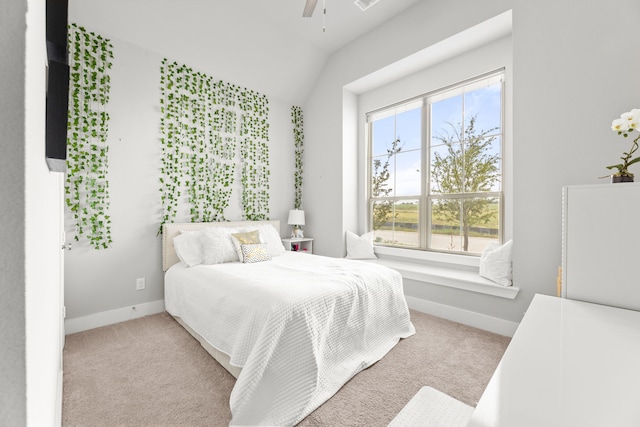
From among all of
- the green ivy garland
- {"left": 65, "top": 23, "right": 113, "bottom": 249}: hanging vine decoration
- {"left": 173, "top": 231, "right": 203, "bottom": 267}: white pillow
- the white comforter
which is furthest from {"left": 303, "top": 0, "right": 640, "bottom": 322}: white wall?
{"left": 65, "top": 23, "right": 113, "bottom": 249}: hanging vine decoration

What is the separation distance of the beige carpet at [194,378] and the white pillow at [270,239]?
122 cm

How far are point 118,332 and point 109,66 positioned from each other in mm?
2604

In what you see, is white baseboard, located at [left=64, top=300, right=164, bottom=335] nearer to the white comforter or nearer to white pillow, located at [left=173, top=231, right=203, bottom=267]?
the white comforter

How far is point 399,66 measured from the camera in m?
3.45

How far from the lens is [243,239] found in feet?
10.1

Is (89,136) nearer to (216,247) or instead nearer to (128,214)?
(128,214)

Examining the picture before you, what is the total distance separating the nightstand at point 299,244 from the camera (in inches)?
160

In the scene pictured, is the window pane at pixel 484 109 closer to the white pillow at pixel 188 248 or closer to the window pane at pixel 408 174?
the window pane at pixel 408 174

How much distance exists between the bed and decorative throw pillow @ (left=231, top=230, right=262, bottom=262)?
0.12ft

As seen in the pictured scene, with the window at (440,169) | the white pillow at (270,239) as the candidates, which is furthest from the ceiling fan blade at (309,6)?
the white pillow at (270,239)

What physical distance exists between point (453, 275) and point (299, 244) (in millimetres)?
2253

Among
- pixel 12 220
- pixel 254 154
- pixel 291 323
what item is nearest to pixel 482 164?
pixel 291 323

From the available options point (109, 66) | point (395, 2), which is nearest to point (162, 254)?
point (109, 66)

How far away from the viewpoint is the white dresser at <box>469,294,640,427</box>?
52cm
